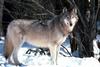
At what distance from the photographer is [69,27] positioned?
833 cm

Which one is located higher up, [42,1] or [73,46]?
[42,1]

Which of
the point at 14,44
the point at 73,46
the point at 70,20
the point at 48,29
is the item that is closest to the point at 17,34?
the point at 14,44

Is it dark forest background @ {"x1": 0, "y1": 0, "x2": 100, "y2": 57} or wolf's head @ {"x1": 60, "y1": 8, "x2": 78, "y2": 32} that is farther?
dark forest background @ {"x1": 0, "y1": 0, "x2": 100, "y2": 57}

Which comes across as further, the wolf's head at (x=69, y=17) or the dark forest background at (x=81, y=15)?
the dark forest background at (x=81, y=15)

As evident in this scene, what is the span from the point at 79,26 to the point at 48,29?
3.07 meters

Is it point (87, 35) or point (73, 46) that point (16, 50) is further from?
point (73, 46)

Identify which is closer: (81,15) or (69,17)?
(69,17)

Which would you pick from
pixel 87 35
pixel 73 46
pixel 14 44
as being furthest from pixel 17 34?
pixel 73 46

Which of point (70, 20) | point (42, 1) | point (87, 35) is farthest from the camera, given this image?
point (42, 1)

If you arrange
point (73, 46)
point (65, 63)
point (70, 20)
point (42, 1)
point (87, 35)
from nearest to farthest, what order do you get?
point (70, 20) → point (65, 63) → point (87, 35) → point (42, 1) → point (73, 46)

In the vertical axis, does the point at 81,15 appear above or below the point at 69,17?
above

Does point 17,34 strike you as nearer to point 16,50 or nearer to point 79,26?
point 16,50

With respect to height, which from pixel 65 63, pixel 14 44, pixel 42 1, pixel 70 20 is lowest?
pixel 65 63

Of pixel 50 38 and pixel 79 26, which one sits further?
pixel 79 26
